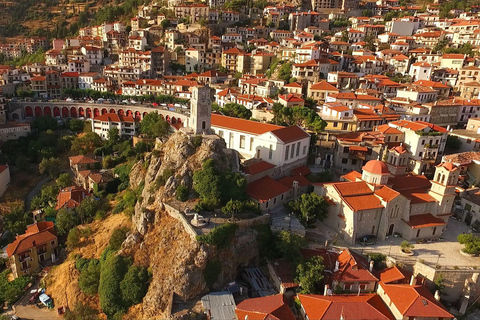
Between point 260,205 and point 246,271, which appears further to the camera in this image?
point 260,205

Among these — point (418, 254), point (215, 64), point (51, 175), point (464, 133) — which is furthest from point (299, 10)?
point (418, 254)

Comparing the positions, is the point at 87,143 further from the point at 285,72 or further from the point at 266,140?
the point at 285,72

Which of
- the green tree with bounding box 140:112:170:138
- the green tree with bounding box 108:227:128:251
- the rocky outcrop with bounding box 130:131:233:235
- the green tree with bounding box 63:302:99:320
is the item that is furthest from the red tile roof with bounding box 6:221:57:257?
the green tree with bounding box 140:112:170:138

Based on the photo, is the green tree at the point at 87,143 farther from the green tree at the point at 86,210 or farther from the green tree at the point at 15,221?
the green tree at the point at 86,210

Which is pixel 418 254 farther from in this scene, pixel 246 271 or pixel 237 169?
pixel 237 169

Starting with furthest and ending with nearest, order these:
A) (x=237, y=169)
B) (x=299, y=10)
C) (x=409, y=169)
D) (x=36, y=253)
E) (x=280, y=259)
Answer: (x=299, y=10)
(x=409, y=169)
(x=36, y=253)
(x=237, y=169)
(x=280, y=259)

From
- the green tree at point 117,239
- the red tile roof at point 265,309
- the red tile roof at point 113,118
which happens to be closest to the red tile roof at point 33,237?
the green tree at point 117,239
